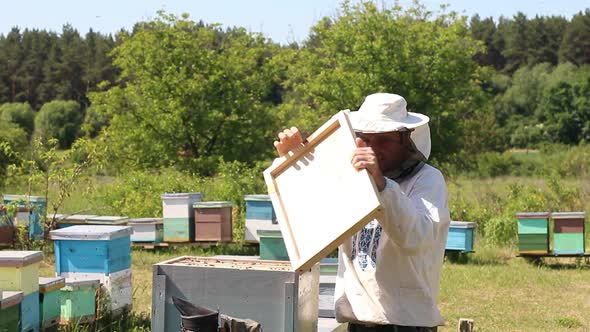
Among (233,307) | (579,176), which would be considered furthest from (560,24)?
(233,307)

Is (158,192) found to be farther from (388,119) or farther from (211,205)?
(388,119)

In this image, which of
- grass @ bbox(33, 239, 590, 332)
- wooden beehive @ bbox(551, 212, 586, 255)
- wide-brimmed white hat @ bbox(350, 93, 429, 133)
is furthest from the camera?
wooden beehive @ bbox(551, 212, 586, 255)

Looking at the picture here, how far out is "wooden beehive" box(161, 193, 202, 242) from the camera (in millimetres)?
11016

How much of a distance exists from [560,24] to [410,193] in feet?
235

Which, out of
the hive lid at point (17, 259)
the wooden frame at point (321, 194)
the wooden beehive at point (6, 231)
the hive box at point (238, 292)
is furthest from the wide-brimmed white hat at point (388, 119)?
the wooden beehive at point (6, 231)

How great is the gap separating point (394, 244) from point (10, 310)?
313cm

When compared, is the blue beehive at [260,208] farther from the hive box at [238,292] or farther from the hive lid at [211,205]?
the hive box at [238,292]

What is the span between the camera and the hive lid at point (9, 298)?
459 cm

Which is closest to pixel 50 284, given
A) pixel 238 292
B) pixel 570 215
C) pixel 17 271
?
pixel 17 271

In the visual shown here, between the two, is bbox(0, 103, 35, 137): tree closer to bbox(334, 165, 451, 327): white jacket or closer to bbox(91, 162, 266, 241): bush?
bbox(91, 162, 266, 241): bush

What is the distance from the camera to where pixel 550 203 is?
47.0 ft

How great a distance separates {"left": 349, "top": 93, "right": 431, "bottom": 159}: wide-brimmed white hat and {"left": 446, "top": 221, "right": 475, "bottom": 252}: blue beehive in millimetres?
8264

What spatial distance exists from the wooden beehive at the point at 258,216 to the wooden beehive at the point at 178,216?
84 cm

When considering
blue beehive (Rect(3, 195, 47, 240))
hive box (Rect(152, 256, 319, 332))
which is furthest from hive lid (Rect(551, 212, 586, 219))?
hive box (Rect(152, 256, 319, 332))
